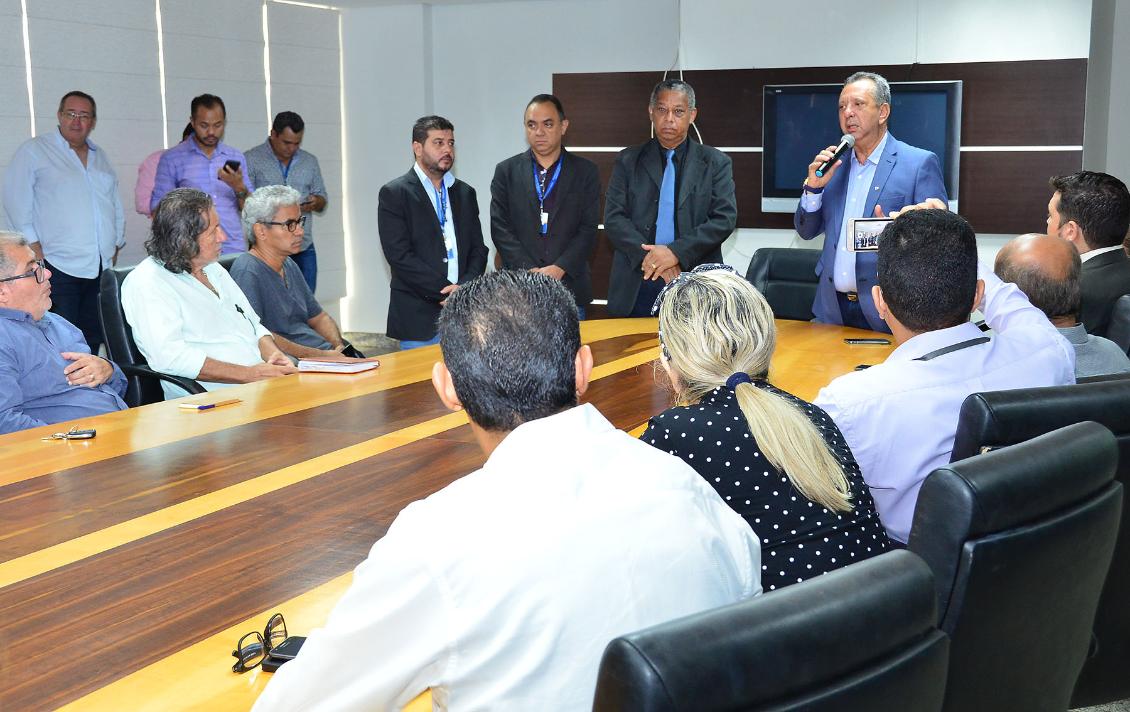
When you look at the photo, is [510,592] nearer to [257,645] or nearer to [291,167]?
[257,645]

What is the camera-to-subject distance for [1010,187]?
6.68m

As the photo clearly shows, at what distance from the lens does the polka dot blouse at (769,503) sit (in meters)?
1.79

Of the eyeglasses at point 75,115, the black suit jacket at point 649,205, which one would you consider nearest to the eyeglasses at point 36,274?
the black suit jacket at point 649,205

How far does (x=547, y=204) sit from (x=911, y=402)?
3677 mm

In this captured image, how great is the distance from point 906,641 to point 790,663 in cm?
18

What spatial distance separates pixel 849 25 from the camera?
6.80m

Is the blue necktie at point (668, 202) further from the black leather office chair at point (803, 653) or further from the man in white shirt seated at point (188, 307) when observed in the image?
the black leather office chair at point (803, 653)

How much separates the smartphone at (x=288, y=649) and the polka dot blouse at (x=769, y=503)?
655mm

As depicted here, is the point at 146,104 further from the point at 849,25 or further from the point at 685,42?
the point at 849,25

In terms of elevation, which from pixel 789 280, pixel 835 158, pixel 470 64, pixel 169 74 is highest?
pixel 470 64

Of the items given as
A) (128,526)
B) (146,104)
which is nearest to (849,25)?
(146,104)

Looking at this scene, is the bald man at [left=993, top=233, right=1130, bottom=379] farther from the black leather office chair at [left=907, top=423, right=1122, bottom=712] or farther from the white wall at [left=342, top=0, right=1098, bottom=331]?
the white wall at [left=342, top=0, right=1098, bottom=331]

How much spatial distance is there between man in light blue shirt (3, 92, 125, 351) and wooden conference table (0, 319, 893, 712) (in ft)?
12.3

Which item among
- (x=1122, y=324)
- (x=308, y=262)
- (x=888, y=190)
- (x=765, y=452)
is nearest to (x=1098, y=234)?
(x=1122, y=324)
